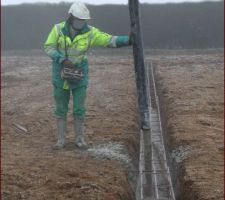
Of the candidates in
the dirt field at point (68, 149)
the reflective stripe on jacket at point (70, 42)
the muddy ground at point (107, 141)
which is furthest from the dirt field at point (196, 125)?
the reflective stripe on jacket at point (70, 42)

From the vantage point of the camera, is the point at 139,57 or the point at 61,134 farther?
the point at 61,134

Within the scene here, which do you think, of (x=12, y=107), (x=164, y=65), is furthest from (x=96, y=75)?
(x=12, y=107)

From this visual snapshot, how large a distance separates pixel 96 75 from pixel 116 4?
15563 millimetres

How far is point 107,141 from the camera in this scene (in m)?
8.26

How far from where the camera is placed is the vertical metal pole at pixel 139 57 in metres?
6.34

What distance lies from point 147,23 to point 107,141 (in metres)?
23.9

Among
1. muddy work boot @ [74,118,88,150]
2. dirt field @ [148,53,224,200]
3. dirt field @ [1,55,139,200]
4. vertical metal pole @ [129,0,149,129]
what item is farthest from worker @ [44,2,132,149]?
dirt field @ [148,53,224,200]

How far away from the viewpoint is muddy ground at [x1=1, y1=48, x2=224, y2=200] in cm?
597

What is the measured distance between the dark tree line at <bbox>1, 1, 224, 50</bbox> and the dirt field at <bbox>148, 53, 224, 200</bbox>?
12240 mm

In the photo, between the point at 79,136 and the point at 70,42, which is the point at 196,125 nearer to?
the point at 79,136

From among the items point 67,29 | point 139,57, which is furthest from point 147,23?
point 139,57

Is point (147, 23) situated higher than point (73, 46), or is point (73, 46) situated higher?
point (73, 46)

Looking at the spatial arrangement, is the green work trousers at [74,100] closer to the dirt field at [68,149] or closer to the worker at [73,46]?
the worker at [73,46]

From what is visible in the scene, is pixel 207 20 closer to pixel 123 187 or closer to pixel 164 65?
pixel 164 65
